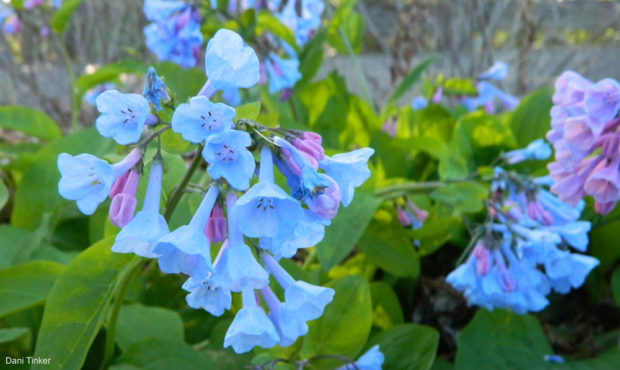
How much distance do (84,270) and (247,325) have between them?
0.24 metres

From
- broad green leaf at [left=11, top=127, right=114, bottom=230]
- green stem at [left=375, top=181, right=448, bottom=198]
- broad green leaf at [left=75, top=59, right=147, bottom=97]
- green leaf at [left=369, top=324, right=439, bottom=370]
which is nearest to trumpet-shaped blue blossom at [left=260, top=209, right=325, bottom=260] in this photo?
green leaf at [left=369, top=324, right=439, bottom=370]

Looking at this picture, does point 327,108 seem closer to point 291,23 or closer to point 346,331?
point 291,23

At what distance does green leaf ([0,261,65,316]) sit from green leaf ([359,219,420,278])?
552 mm

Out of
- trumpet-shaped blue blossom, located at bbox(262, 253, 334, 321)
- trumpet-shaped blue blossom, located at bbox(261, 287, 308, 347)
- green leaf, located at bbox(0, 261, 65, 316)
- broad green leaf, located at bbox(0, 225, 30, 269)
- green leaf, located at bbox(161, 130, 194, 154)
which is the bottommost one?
broad green leaf, located at bbox(0, 225, 30, 269)

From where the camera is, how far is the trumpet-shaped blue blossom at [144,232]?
1.80 feet

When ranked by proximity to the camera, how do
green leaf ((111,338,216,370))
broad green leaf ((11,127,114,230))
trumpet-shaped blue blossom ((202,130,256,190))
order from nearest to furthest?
1. trumpet-shaped blue blossom ((202,130,256,190))
2. green leaf ((111,338,216,370))
3. broad green leaf ((11,127,114,230))

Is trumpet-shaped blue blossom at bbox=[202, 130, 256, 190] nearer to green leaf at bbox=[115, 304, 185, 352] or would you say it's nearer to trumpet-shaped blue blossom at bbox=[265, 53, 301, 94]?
green leaf at bbox=[115, 304, 185, 352]

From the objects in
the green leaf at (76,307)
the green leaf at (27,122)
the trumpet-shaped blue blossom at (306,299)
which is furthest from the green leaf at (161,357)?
the green leaf at (27,122)

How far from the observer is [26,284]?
0.82 m

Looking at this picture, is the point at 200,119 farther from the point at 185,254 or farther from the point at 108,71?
the point at 108,71

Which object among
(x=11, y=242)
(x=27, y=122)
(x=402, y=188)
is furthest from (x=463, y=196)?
(x=27, y=122)

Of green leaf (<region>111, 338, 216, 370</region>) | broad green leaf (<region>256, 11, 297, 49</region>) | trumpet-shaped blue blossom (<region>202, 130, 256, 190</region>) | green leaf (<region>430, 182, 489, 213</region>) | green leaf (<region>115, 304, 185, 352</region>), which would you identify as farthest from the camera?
broad green leaf (<region>256, 11, 297, 49</region>)

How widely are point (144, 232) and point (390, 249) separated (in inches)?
25.5

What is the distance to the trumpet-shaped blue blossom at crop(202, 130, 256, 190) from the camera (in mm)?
532
